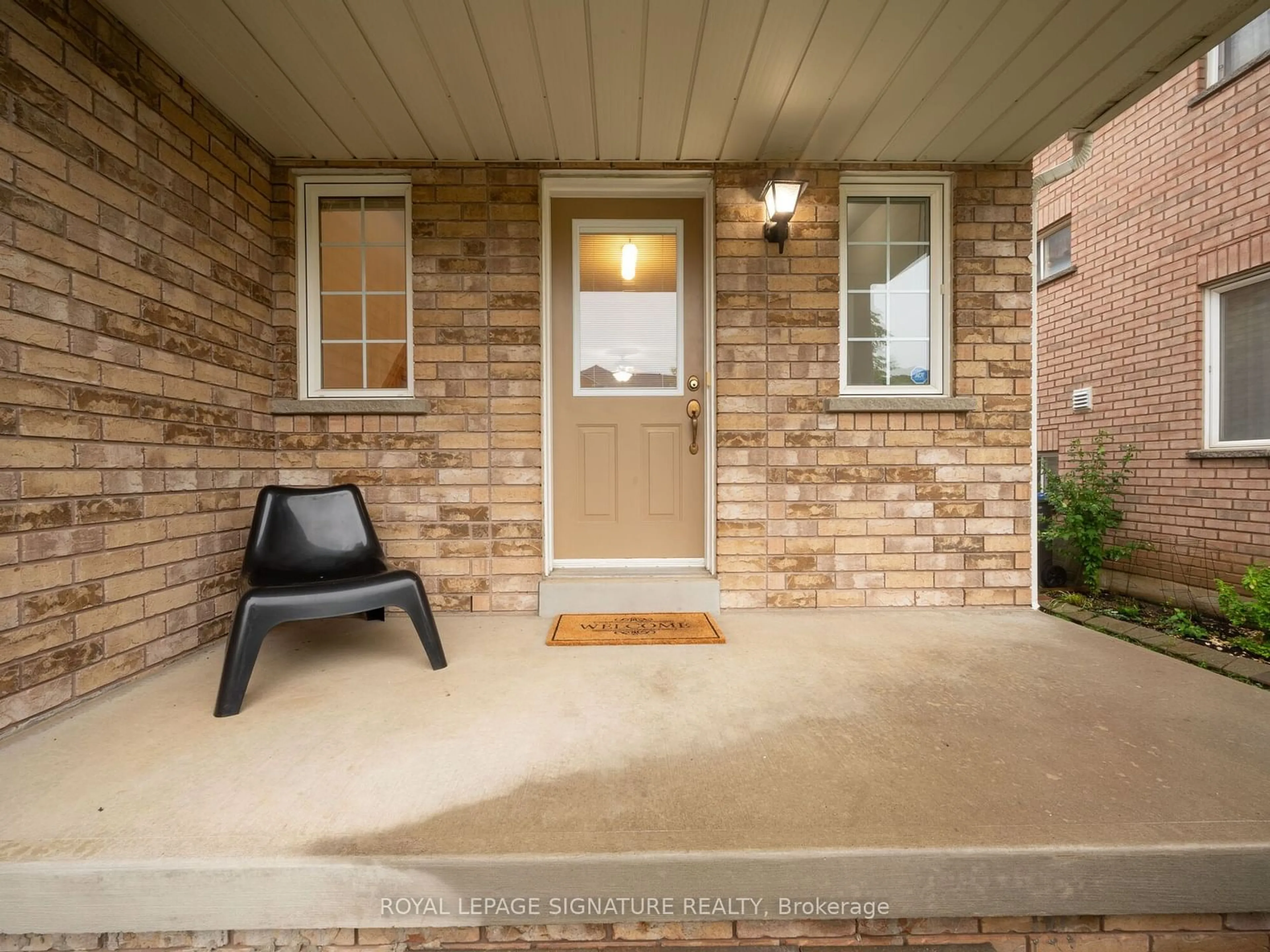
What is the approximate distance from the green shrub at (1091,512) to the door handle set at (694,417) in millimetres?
2675

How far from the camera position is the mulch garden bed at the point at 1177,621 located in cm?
244

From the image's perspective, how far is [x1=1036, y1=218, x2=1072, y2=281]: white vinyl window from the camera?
436cm

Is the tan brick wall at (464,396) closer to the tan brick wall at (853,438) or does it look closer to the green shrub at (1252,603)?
the tan brick wall at (853,438)

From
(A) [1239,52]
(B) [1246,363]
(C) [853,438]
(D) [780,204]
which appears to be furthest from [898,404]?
(A) [1239,52]

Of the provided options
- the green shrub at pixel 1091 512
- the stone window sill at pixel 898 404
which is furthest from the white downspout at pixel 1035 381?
the green shrub at pixel 1091 512

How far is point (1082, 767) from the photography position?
1343mm

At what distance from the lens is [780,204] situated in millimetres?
2482

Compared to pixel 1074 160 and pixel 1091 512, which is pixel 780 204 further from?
pixel 1091 512

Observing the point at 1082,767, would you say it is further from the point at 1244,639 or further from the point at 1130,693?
the point at 1244,639

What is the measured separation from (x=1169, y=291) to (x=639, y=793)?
482 centimetres

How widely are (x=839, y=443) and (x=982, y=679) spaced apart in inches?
50.5

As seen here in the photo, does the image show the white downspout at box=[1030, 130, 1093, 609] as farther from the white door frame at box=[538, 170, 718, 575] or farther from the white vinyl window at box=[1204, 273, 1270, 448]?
the white door frame at box=[538, 170, 718, 575]

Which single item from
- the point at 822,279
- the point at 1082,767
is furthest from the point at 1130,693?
the point at 822,279

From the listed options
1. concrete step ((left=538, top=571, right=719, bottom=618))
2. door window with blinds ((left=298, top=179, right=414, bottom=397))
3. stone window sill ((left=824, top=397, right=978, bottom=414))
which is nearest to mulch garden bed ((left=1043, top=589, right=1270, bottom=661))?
stone window sill ((left=824, top=397, right=978, bottom=414))
